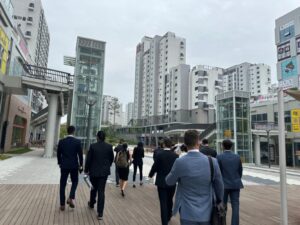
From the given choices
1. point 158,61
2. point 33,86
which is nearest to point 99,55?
point 33,86

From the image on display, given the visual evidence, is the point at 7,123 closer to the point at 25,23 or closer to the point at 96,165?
the point at 96,165

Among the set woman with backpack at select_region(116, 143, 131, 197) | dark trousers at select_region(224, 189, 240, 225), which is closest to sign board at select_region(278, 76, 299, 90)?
dark trousers at select_region(224, 189, 240, 225)

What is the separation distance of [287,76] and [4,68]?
22845 millimetres

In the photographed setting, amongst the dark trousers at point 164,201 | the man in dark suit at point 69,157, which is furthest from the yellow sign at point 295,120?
the man in dark suit at point 69,157

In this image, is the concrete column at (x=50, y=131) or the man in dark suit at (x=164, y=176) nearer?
the man in dark suit at (x=164, y=176)

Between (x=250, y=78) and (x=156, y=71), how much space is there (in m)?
45.4

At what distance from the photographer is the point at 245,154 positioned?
30.8m

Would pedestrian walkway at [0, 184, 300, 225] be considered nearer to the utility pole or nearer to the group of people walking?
the group of people walking

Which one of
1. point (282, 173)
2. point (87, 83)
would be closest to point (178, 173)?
point (282, 173)

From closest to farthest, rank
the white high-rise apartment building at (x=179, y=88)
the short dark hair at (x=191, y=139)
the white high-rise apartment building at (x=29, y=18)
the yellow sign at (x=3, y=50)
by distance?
the short dark hair at (x=191, y=139)
the yellow sign at (x=3, y=50)
the white high-rise apartment building at (x=179, y=88)
the white high-rise apartment building at (x=29, y=18)

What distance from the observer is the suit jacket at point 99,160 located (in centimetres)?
554

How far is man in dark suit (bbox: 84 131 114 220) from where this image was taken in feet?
18.1

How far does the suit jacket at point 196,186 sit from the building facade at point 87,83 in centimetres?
2714

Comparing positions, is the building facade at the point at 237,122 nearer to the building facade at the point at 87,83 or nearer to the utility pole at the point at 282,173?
the building facade at the point at 87,83
